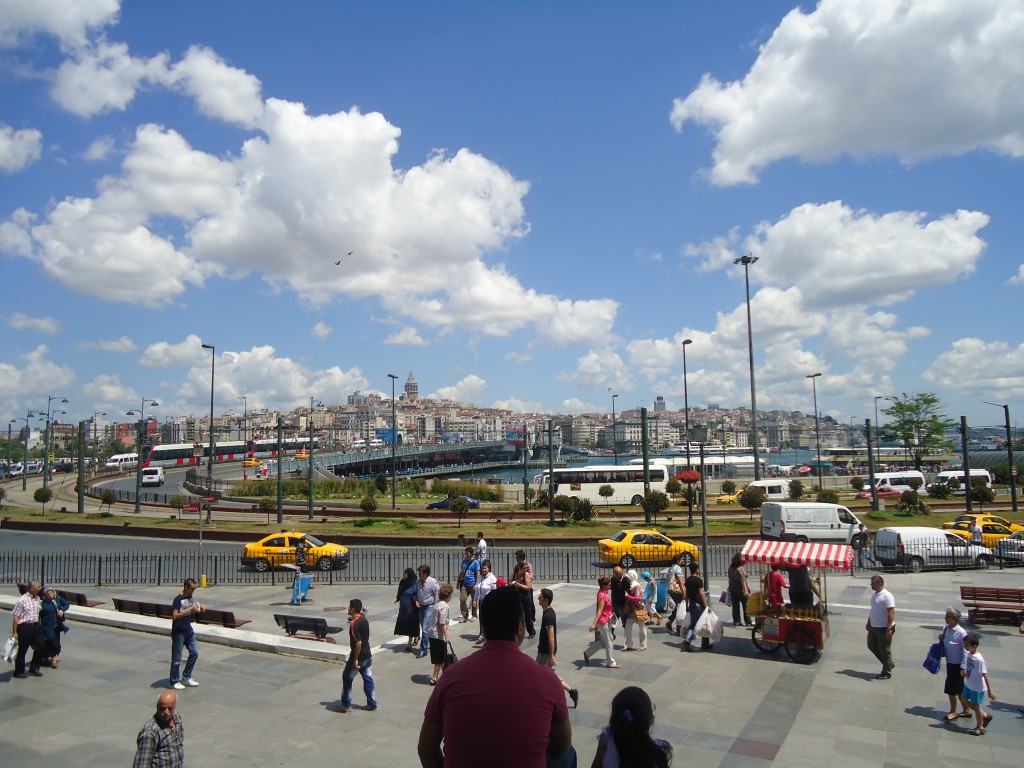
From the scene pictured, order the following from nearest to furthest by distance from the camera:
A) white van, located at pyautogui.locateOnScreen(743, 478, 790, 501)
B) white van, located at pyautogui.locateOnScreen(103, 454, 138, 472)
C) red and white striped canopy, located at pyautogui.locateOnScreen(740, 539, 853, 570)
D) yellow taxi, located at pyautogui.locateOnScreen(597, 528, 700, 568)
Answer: red and white striped canopy, located at pyautogui.locateOnScreen(740, 539, 853, 570), yellow taxi, located at pyautogui.locateOnScreen(597, 528, 700, 568), white van, located at pyautogui.locateOnScreen(743, 478, 790, 501), white van, located at pyautogui.locateOnScreen(103, 454, 138, 472)

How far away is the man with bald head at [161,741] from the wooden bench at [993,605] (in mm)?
15292

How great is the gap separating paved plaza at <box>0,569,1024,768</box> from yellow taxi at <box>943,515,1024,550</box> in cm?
1287

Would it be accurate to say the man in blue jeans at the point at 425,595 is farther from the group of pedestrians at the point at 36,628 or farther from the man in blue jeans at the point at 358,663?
the group of pedestrians at the point at 36,628

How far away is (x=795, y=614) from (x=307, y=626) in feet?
28.2

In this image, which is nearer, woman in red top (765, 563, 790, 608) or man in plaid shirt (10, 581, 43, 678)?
man in plaid shirt (10, 581, 43, 678)

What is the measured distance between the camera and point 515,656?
3.12 m

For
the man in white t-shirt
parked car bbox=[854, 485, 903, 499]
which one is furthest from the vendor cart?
parked car bbox=[854, 485, 903, 499]

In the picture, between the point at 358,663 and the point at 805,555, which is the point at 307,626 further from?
the point at 805,555

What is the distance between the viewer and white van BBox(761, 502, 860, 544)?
94.3 feet

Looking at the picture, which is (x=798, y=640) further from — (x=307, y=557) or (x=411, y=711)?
(x=307, y=557)

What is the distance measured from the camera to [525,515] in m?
40.6

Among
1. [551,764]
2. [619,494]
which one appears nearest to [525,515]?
[619,494]

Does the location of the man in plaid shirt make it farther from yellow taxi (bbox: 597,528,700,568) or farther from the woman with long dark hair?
yellow taxi (bbox: 597,528,700,568)

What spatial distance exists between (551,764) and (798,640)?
386 inches
